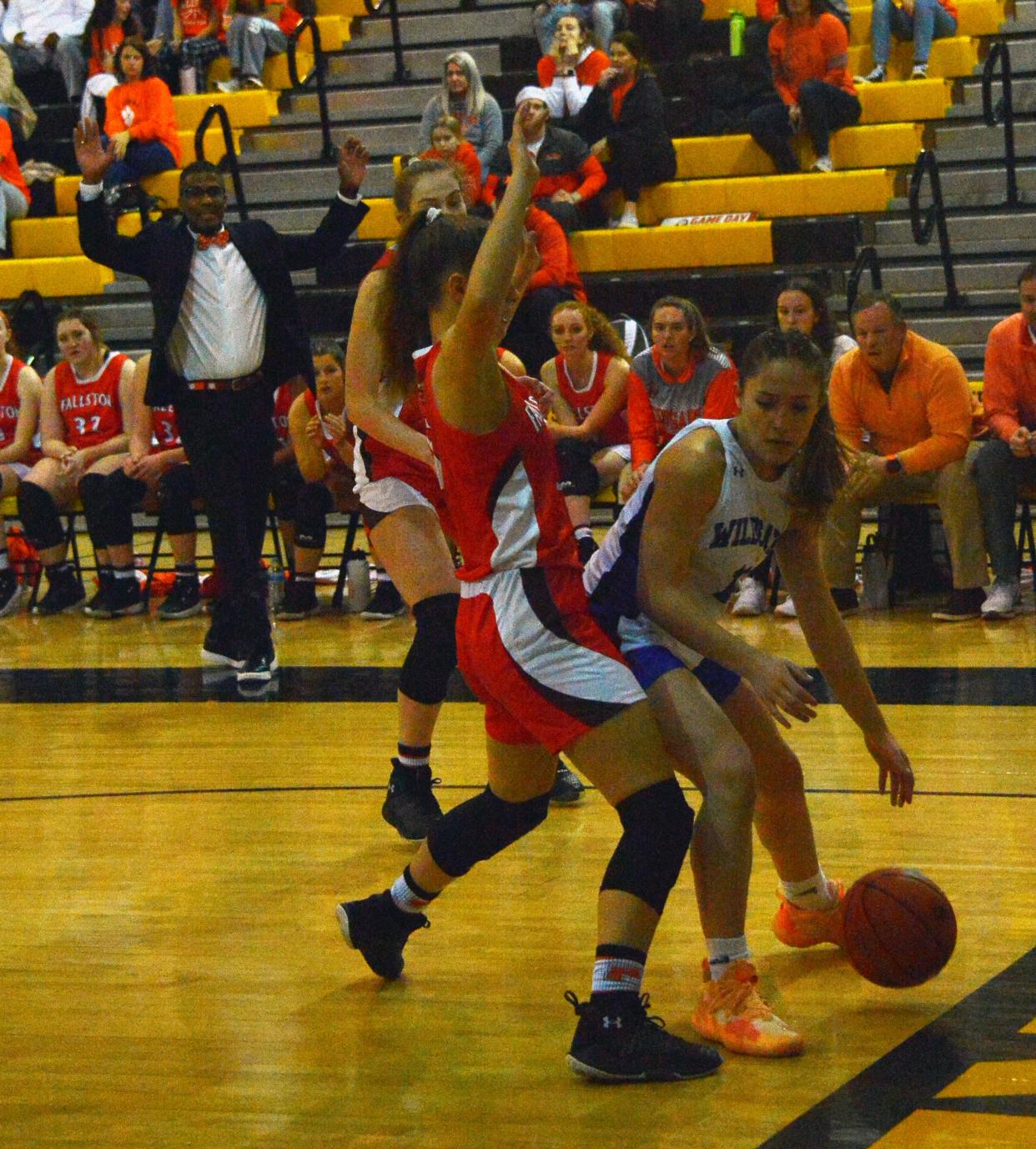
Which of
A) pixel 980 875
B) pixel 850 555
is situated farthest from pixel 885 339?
pixel 980 875

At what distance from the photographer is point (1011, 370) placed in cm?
741

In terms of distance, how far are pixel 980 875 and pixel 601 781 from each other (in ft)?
4.30

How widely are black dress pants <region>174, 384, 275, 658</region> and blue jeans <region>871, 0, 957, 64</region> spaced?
19.0 ft

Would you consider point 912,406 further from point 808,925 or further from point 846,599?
point 808,925

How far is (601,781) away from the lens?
3.05 meters

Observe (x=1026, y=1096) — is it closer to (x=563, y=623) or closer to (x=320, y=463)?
(x=563, y=623)

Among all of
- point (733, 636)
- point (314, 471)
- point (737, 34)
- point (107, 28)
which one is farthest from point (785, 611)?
point (107, 28)

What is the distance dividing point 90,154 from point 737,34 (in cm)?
612

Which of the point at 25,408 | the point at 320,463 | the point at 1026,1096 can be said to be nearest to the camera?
the point at 1026,1096

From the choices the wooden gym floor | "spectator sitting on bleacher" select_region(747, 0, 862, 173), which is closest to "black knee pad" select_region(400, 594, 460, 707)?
the wooden gym floor

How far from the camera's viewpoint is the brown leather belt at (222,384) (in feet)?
21.1

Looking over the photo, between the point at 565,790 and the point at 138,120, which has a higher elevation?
the point at 138,120

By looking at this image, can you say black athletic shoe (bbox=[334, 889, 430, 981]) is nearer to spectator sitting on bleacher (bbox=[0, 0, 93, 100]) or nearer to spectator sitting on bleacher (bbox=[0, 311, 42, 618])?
spectator sitting on bleacher (bbox=[0, 311, 42, 618])

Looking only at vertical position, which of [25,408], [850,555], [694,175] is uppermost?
[694,175]
